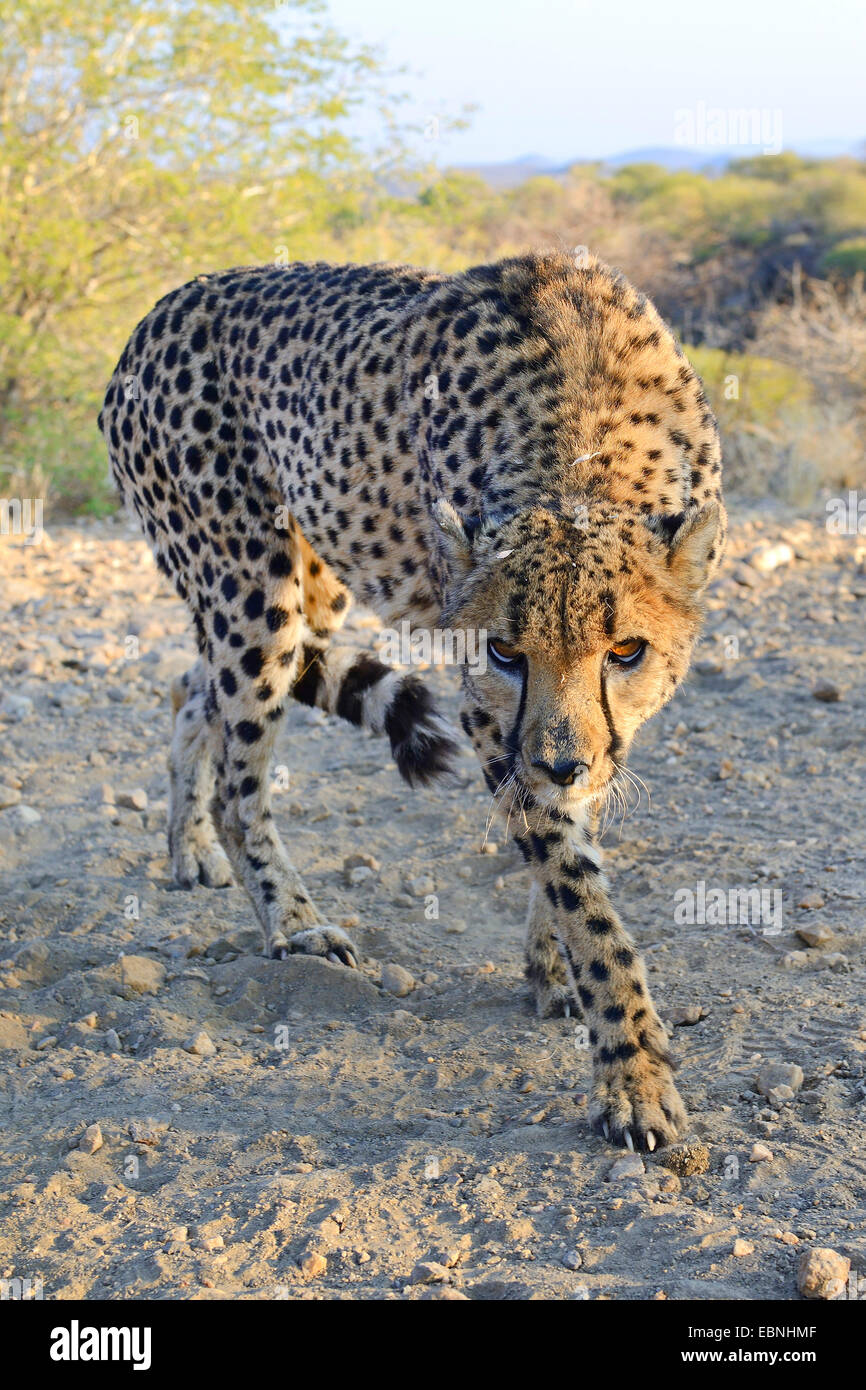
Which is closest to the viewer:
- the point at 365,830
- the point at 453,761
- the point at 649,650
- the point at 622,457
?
the point at 649,650

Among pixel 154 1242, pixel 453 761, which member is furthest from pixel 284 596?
pixel 154 1242

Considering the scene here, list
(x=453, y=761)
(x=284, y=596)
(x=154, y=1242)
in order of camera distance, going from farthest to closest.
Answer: (x=284, y=596), (x=453, y=761), (x=154, y=1242)

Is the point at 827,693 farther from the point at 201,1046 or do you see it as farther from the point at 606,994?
the point at 201,1046

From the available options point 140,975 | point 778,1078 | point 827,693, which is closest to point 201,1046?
point 140,975

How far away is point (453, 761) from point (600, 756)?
1.15m

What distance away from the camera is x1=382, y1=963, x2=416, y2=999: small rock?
3652mm

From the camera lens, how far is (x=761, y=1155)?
272 centimetres

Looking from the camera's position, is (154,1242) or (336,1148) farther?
(336,1148)

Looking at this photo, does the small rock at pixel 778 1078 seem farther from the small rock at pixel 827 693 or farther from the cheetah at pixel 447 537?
the small rock at pixel 827 693

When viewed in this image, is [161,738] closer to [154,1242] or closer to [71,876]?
[71,876]

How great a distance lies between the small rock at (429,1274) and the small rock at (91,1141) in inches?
32.9

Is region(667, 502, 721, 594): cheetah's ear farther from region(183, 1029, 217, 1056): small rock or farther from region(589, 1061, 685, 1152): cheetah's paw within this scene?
region(183, 1029, 217, 1056): small rock

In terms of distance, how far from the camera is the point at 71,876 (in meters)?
4.27

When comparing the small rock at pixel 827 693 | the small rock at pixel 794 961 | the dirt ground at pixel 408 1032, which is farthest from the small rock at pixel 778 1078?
the small rock at pixel 827 693
